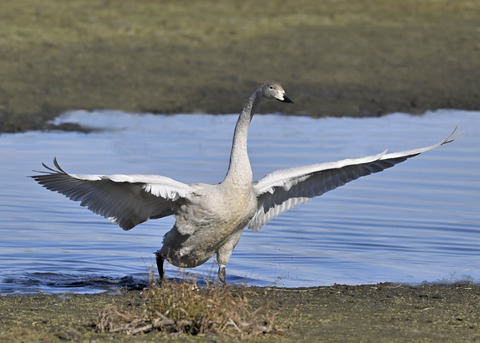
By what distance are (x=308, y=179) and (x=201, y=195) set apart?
1233mm

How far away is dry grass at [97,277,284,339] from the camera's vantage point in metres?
6.01

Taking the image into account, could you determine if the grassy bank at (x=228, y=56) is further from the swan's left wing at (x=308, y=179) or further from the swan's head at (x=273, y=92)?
the swan's head at (x=273, y=92)

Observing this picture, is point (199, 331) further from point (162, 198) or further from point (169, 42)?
point (169, 42)

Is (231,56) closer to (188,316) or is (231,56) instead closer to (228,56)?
(228,56)

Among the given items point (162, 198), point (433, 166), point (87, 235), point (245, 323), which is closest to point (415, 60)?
point (433, 166)

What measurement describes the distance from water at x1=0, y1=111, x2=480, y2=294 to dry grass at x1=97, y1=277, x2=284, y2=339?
1.92 metres

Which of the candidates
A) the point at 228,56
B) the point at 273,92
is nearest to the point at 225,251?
the point at 273,92

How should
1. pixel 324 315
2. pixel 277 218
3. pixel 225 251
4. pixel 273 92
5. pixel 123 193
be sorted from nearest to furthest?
pixel 324 315, pixel 123 193, pixel 273 92, pixel 225 251, pixel 277 218

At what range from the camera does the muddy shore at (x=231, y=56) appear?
59.6 feet

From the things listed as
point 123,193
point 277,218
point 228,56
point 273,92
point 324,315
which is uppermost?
point 228,56

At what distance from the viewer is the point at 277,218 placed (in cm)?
1141

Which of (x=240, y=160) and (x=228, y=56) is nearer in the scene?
(x=240, y=160)

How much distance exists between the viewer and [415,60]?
860 inches

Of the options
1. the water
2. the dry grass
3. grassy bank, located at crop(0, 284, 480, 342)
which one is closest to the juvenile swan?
the water
